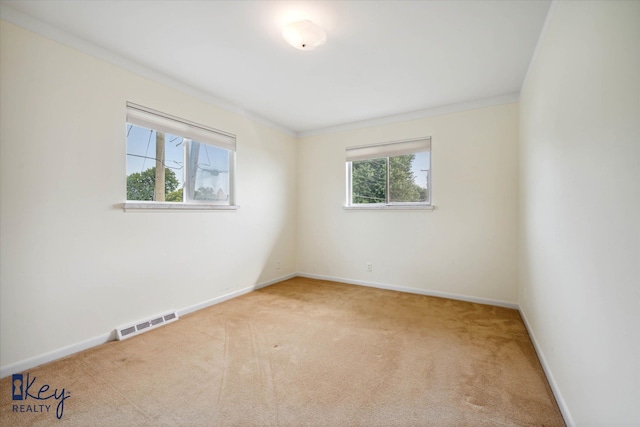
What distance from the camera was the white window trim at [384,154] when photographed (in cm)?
378

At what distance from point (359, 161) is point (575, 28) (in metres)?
2.99

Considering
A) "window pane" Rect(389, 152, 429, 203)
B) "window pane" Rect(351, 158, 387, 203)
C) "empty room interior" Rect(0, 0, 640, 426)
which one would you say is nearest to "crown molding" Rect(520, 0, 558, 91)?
"empty room interior" Rect(0, 0, 640, 426)

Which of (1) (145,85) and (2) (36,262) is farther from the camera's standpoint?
(1) (145,85)

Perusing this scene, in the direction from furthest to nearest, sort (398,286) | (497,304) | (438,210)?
1. (398,286)
2. (438,210)
3. (497,304)

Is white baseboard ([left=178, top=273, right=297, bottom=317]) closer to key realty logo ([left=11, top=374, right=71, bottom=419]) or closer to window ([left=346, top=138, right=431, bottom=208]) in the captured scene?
key realty logo ([left=11, top=374, right=71, bottom=419])

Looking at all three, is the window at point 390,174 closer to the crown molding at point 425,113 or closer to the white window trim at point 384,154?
the white window trim at point 384,154

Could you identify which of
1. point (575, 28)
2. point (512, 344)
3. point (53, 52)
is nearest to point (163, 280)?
point (53, 52)

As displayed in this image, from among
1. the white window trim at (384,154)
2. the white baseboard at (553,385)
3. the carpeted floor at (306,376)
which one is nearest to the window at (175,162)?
the carpeted floor at (306,376)

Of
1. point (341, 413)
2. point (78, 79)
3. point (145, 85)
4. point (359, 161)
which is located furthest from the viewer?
point (359, 161)

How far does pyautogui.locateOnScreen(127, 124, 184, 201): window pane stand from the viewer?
105 inches

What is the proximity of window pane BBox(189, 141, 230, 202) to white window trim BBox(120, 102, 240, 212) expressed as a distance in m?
0.07

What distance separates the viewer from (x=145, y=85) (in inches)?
106

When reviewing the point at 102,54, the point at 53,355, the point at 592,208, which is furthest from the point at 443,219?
the point at 53,355

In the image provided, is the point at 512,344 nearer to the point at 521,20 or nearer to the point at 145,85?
the point at 521,20
